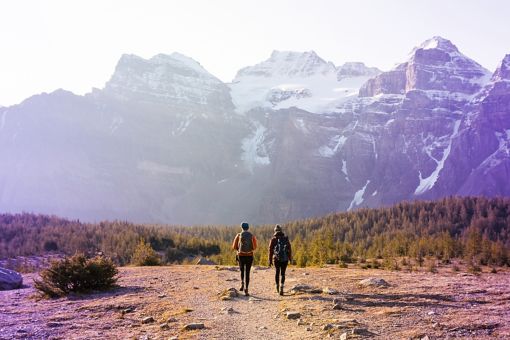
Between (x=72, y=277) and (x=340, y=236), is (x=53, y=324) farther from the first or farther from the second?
(x=340, y=236)

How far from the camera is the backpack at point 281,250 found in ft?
77.0

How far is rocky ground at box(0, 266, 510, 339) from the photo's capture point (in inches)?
592

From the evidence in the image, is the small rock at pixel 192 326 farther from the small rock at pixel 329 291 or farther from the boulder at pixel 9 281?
the boulder at pixel 9 281

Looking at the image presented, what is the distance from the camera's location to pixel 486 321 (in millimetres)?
14984

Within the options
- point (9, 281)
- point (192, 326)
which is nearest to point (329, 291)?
point (192, 326)

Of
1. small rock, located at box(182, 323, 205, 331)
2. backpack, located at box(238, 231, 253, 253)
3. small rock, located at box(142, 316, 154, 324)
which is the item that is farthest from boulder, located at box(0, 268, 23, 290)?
small rock, located at box(182, 323, 205, 331)

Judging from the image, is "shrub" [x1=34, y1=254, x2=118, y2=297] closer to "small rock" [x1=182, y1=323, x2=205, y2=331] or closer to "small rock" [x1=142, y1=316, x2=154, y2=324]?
"small rock" [x1=142, y1=316, x2=154, y2=324]

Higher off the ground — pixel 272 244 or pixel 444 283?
pixel 272 244

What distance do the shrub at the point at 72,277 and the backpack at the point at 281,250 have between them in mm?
9178

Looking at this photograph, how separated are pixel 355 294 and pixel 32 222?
5193 inches

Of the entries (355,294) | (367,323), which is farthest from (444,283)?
(367,323)

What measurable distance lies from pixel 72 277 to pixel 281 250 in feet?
34.0

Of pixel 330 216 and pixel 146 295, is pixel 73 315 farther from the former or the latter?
pixel 330 216

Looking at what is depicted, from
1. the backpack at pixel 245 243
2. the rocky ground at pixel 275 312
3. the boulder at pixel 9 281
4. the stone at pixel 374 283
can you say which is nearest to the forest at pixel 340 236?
the boulder at pixel 9 281
